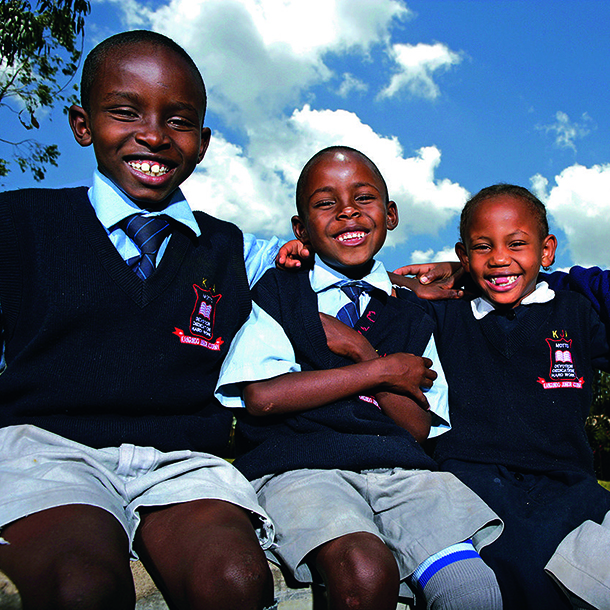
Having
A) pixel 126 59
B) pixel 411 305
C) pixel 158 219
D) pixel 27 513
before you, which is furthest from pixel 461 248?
pixel 27 513

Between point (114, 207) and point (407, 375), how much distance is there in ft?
4.23

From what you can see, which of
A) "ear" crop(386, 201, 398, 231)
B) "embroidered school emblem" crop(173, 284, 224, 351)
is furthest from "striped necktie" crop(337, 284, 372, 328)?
"embroidered school emblem" crop(173, 284, 224, 351)

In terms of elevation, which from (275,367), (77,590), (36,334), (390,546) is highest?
(36,334)

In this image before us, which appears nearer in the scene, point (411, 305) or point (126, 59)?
point (126, 59)

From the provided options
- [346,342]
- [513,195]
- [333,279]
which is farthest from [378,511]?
[513,195]

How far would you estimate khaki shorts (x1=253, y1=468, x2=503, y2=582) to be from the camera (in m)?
Result: 1.59

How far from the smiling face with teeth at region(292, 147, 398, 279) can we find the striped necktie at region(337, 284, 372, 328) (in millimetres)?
116

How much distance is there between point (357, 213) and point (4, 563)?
6.01 ft

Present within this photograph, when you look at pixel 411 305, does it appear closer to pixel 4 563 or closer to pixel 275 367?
pixel 275 367

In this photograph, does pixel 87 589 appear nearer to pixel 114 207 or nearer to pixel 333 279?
pixel 114 207

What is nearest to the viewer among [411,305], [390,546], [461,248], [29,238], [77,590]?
[77,590]

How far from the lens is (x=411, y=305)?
7.86ft

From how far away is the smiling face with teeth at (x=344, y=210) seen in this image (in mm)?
2428

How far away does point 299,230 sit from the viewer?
2.69m
